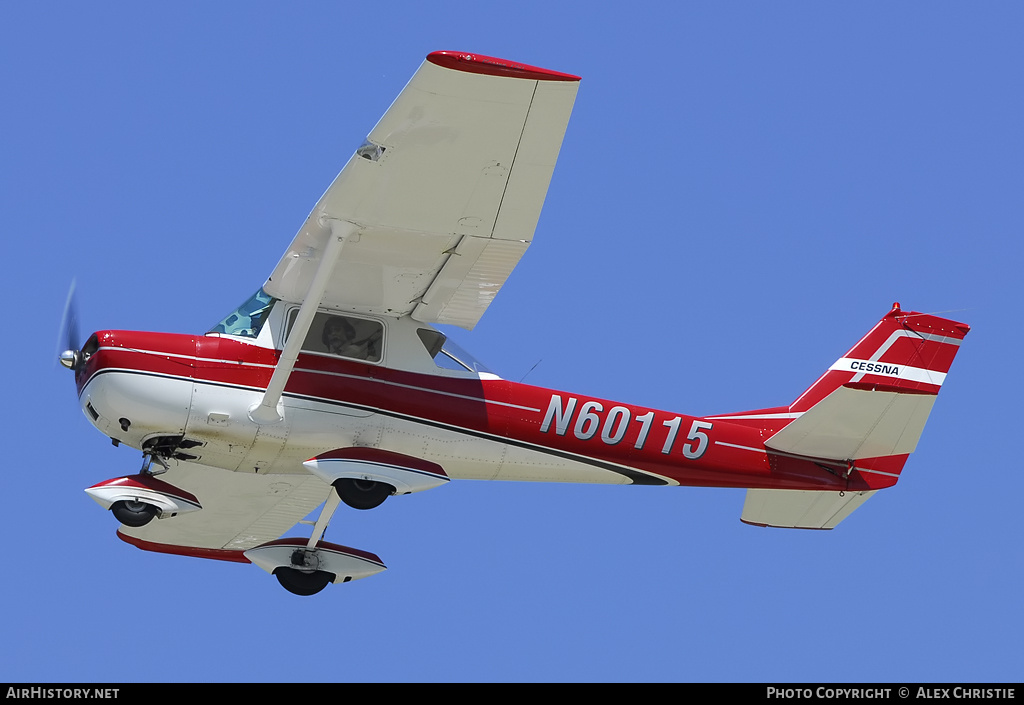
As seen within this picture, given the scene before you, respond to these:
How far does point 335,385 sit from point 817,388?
5.19m

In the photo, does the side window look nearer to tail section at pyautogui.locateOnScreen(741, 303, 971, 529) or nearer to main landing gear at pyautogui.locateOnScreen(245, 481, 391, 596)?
main landing gear at pyautogui.locateOnScreen(245, 481, 391, 596)

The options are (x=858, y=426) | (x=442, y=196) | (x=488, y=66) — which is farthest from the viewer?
(x=858, y=426)

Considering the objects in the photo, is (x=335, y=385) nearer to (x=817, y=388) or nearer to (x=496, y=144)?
(x=496, y=144)

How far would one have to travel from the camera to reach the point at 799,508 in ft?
48.7

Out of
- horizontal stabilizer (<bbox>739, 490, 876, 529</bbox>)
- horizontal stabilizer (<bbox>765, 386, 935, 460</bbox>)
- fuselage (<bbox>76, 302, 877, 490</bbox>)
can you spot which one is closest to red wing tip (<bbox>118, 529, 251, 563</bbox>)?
fuselage (<bbox>76, 302, 877, 490</bbox>)

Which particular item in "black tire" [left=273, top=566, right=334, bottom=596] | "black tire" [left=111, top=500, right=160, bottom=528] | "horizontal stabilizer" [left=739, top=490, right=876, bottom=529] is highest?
"horizontal stabilizer" [left=739, top=490, right=876, bottom=529]

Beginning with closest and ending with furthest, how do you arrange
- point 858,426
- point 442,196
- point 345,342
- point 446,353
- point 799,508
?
point 442,196, point 345,342, point 446,353, point 858,426, point 799,508

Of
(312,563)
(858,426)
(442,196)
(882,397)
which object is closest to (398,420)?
(312,563)

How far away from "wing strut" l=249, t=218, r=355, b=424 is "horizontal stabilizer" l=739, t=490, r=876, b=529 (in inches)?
190

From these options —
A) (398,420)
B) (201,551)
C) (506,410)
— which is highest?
(201,551)

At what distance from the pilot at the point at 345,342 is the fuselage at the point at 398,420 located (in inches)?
3.1

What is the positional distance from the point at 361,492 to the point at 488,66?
3.94 meters

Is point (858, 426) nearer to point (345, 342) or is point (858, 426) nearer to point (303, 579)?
point (345, 342)

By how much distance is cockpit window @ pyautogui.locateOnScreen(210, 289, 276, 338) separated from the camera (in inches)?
517
